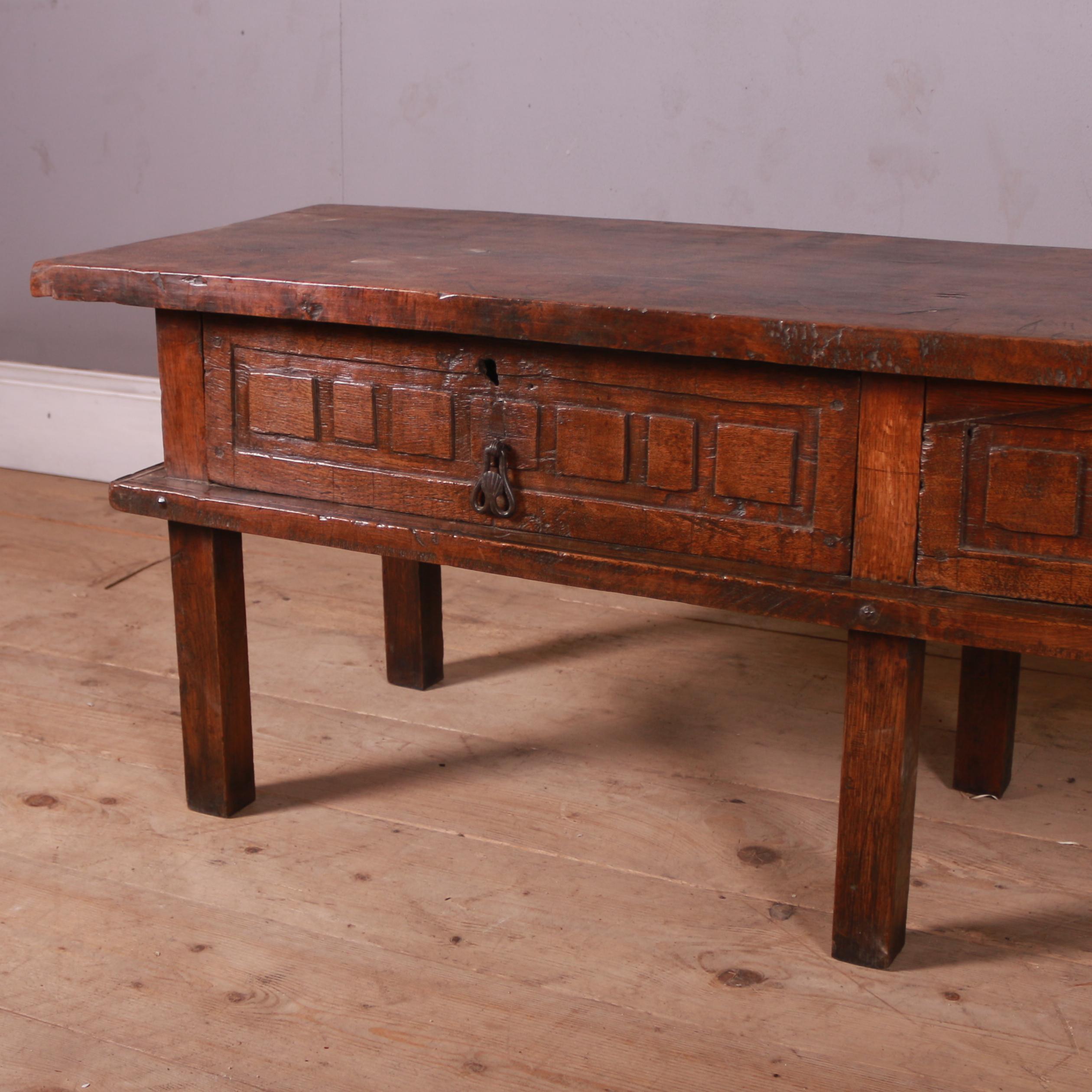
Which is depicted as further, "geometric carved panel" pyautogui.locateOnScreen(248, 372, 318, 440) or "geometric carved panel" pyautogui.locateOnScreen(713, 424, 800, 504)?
"geometric carved panel" pyautogui.locateOnScreen(248, 372, 318, 440)

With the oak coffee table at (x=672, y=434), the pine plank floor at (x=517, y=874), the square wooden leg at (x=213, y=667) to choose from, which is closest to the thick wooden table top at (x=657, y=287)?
the oak coffee table at (x=672, y=434)

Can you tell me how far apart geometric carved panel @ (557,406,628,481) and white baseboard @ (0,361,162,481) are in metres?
1.73

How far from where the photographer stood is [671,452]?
4.22 ft

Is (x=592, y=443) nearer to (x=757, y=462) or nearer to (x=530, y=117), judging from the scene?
(x=757, y=462)

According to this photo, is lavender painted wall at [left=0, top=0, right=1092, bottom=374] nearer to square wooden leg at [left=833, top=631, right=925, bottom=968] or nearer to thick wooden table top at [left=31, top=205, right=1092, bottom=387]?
thick wooden table top at [left=31, top=205, right=1092, bottom=387]

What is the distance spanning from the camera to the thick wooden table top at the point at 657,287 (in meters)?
1.15

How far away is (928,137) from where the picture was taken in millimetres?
2201

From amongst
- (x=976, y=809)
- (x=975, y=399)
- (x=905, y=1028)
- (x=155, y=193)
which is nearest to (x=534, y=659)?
(x=976, y=809)

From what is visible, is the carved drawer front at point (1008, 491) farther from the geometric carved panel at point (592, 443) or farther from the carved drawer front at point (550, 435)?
the geometric carved panel at point (592, 443)

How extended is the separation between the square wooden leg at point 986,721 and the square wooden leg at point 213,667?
→ 838 millimetres

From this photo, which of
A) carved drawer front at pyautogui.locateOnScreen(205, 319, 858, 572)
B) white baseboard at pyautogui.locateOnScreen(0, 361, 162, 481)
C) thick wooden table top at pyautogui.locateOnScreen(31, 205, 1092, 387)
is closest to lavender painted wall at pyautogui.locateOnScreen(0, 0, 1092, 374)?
white baseboard at pyautogui.locateOnScreen(0, 361, 162, 481)

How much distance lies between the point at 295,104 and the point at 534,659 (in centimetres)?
122

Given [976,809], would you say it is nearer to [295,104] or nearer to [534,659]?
[534,659]

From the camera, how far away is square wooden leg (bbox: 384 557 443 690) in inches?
77.3
